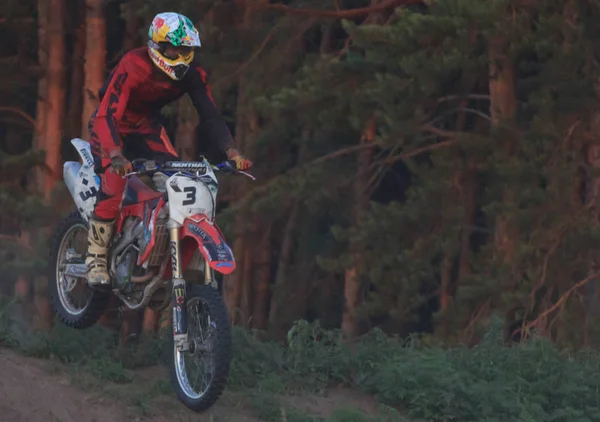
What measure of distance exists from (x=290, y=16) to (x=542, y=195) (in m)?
5.11

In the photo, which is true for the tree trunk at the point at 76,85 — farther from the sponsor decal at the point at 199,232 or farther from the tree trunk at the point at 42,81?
the sponsor decal at the point at 199,232

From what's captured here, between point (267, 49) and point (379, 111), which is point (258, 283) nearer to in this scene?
point (267, 49)

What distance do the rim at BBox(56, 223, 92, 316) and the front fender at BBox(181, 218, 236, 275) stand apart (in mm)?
1826

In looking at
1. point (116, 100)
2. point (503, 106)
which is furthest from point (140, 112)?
point (503, 106)

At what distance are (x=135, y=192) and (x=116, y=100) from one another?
0.72m

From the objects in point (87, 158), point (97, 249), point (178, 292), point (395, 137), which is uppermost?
point (395, 137)

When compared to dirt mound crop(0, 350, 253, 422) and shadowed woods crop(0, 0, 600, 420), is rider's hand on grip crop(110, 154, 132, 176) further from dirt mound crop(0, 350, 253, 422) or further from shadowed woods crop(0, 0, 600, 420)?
shadowed woods crop(0, 0, 600, 420)

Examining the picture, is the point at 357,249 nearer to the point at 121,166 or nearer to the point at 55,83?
the point at 55,83

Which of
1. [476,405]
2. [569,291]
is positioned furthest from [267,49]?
[476,405]

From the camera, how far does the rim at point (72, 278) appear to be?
9.05 metres

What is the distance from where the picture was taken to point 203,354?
Answer: 7477 millimetres

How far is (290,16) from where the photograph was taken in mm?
18203

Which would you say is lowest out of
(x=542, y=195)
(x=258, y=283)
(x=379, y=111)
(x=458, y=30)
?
(x=258, y=283)

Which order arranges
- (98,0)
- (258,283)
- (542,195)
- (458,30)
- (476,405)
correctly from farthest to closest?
1. (258,283)
2. (98,0)
3. (542,195)
4. (458,30)
5. (476,405)
